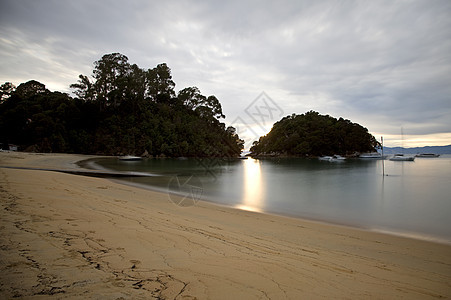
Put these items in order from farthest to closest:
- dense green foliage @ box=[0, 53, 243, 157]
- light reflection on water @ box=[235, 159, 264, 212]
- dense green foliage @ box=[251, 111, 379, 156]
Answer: dense green foliage @ box=[251, 111, 379, 156], dense green foliage @ box=[0, 53, 243, 157], light reflection on water @ box=[235, 159, 264, 212]

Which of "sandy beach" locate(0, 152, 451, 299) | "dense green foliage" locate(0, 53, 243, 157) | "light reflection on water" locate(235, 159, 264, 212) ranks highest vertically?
"dense green foliage" locate(0, 53, 243, 157)

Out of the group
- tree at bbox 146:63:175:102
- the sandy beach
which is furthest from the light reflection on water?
tree at bbox 146:63:175:102

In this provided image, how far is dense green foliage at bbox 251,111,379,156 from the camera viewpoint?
96.5 meters

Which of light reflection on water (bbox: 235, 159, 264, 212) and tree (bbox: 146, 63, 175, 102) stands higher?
tree (bbox: 146, 63, 175, 102)

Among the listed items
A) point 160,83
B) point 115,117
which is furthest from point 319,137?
point 115,117

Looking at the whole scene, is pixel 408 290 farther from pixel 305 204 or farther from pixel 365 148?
pixel 365 148

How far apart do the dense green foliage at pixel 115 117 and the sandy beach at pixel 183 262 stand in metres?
51.3

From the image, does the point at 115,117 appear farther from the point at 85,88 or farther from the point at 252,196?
the point at 252,196

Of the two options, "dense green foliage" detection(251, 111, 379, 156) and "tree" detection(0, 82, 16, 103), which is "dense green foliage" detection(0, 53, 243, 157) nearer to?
"tree" detection(0, 82, 16, 103)

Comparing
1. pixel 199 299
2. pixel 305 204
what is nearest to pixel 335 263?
pixel 199 299

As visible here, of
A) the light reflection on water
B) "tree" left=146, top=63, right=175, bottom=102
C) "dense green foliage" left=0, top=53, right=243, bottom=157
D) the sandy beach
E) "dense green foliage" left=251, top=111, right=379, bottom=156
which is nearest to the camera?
the sandy beach

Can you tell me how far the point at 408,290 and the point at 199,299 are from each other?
2.78m

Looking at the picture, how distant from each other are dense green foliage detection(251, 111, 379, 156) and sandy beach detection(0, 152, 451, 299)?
102 meters

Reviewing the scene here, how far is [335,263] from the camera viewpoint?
354 centimetres
